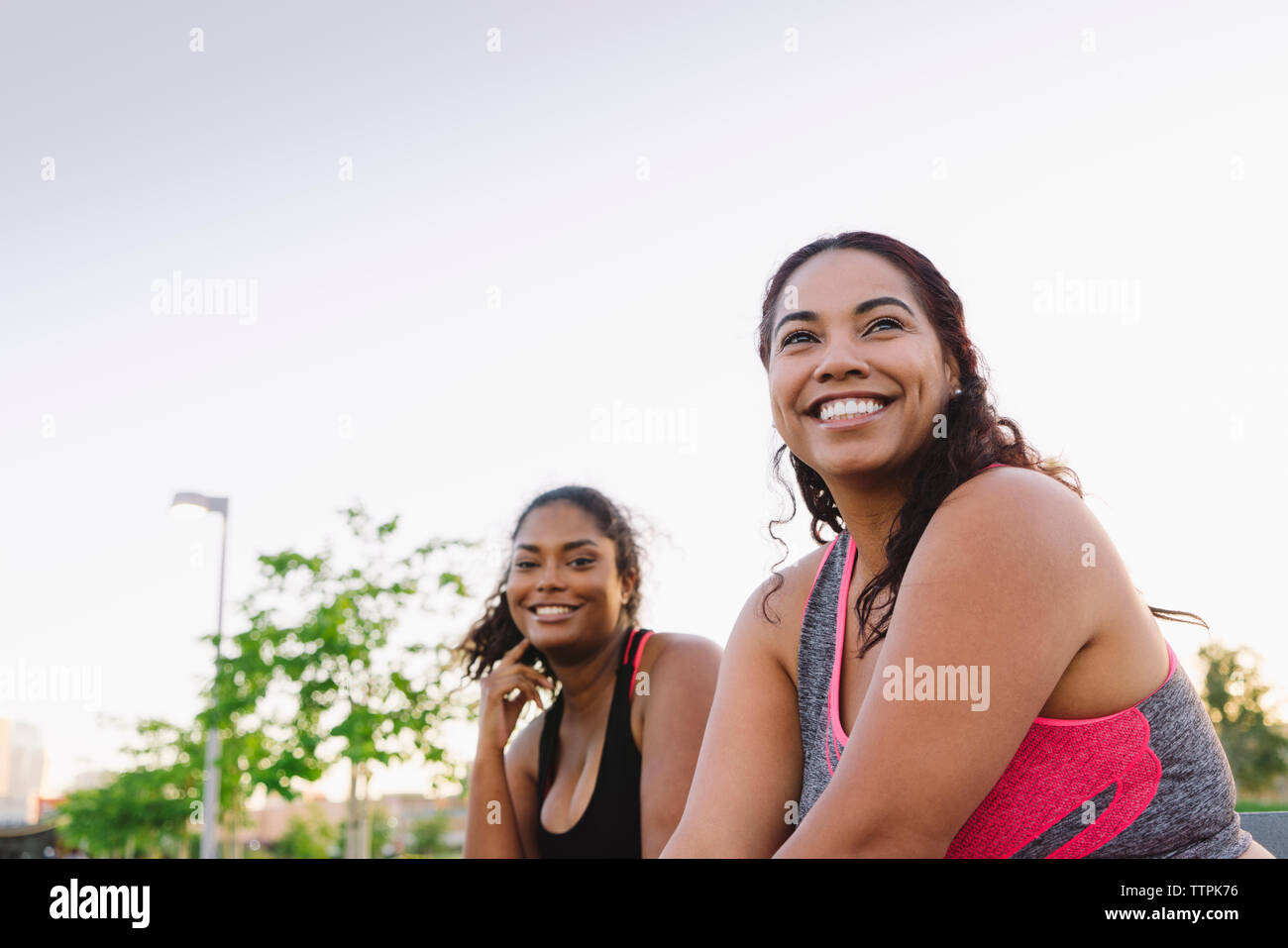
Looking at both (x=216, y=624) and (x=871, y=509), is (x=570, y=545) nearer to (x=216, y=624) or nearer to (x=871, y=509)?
(x=871, y=509)

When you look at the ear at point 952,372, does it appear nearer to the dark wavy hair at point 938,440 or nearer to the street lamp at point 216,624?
the dark wavy hair at point 938,440

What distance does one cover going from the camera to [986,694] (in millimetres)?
1425

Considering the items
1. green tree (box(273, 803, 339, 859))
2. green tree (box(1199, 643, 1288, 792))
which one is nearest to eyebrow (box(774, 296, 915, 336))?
green tree (box(1199, 643, 1288, 792))

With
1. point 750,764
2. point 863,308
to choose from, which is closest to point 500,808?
point 750,764

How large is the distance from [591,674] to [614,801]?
0.56 metres

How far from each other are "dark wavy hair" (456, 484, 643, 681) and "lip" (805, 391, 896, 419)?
210 cm

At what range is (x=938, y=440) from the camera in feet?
6.29

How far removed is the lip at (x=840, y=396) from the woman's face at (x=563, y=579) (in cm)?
199

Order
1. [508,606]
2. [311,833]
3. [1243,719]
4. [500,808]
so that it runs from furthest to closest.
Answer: [311,833]
[1243,719]
[508,606]
[500,808]

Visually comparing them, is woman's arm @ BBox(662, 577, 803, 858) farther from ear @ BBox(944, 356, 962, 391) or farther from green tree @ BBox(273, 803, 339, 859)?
green tree @ BBox(273, 803, 339, 859)

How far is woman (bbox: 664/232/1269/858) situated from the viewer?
143 centimetres

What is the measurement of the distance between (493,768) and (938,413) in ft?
8.02
